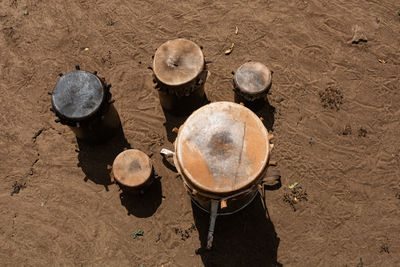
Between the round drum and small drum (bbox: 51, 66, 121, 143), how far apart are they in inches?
66.7

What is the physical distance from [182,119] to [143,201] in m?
1.78

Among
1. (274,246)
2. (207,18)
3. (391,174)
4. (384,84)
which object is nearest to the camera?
(274,246)

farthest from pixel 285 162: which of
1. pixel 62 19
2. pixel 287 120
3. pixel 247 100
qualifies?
pixel 62 19

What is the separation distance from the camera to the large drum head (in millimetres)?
4141

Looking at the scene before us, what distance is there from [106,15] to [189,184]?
15.8 ft

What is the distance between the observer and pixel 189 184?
4.36 m

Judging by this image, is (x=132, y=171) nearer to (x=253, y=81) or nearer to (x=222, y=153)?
(x=222, y=153)

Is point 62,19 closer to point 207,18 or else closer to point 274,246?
point 207,18

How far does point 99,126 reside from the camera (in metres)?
5.62

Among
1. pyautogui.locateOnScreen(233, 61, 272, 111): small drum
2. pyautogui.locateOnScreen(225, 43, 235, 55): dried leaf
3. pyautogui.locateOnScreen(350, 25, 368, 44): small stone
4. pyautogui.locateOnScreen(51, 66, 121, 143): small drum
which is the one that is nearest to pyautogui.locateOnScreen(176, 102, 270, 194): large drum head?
pyautogui.locateOnScreen(233, 61, 272, 111): small drum

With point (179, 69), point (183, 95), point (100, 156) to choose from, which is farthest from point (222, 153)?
point (100, 156)

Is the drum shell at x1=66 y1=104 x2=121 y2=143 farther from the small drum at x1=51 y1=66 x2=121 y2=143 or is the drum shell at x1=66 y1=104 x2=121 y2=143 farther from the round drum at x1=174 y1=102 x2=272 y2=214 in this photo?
the round drum at x1=174 y1=102 x2=272 y2=214

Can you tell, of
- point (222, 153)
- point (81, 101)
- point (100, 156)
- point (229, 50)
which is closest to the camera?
point (222, 153)

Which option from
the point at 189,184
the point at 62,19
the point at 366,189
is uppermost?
the point at 62,19
